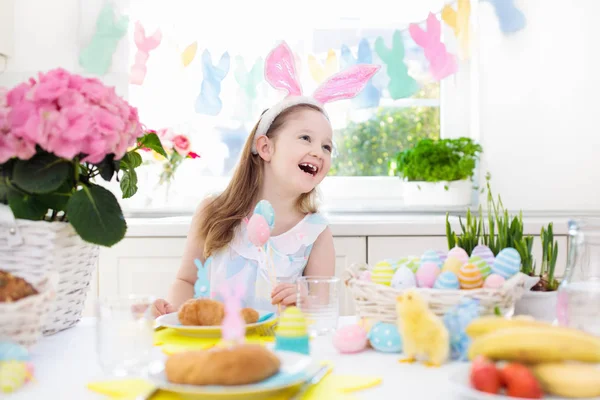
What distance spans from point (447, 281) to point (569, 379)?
25 cm

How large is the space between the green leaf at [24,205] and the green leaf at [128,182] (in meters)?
0.18

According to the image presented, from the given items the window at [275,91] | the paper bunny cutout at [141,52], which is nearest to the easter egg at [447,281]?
the window at [275,91]

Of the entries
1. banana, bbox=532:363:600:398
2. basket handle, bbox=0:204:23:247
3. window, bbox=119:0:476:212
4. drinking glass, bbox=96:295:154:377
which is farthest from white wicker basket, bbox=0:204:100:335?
window, bbox=119:0:476:212

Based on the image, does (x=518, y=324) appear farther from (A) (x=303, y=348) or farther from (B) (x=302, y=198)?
(B) (x=302, y=198)

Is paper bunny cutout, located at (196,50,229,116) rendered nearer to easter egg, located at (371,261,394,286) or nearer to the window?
the window

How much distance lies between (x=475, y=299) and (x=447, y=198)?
1598 millimetres

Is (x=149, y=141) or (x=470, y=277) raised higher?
(x=149, y=141)

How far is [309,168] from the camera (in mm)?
1687

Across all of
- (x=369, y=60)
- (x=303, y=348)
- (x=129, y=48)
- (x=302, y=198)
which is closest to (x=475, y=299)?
(x=303, y=348)

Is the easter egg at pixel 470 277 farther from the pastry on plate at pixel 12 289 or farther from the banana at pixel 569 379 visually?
the pastry on plate at pixel 12 289

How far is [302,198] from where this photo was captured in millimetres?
1796

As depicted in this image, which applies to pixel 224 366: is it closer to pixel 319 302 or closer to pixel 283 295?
pixel 319 302

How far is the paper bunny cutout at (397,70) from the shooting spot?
252 centimetres

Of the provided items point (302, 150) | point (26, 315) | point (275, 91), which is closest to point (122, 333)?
point (26, 315)
